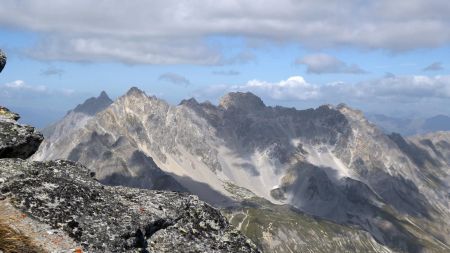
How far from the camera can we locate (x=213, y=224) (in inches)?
1163

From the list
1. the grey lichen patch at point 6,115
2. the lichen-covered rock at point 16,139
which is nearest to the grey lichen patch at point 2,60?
the grey lichen patch at point 6,115

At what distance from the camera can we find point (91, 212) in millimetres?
24906

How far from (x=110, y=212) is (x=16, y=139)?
8110 millimetres

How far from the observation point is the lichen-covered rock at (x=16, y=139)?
2934 centimetres

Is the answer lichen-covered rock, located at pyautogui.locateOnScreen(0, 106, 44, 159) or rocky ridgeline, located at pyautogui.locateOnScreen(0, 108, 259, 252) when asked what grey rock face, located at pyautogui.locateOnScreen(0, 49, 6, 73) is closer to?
rocky ridgeline, located at pyautogui.locateOnScreen(0, 108, 259, 252)

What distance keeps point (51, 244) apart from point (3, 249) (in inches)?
106

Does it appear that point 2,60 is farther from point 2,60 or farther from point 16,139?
point 16,139

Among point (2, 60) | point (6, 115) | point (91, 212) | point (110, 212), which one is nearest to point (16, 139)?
point (6, 115)

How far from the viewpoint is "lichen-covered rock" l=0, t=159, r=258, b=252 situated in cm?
2353

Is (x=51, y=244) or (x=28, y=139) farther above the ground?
(x=28, y=139)

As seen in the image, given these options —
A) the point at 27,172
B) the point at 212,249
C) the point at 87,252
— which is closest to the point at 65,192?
the point at 27,172

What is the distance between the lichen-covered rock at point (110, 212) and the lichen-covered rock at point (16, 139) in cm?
290

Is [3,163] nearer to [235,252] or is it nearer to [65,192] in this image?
[65,192]

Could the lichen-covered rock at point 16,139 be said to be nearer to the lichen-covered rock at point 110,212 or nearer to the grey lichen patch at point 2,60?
the lichen-covered rock at point 110,212
